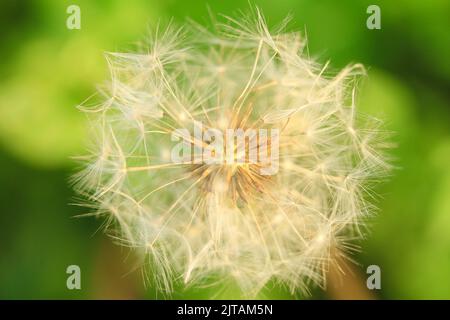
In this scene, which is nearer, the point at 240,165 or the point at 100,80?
the point at 240,165

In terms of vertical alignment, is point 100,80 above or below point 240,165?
above

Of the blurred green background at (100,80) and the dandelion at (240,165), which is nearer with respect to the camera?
the dandelion at (240,165)

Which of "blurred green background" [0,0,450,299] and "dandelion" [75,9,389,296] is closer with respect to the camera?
"dandelion" [75,9,389,296]
